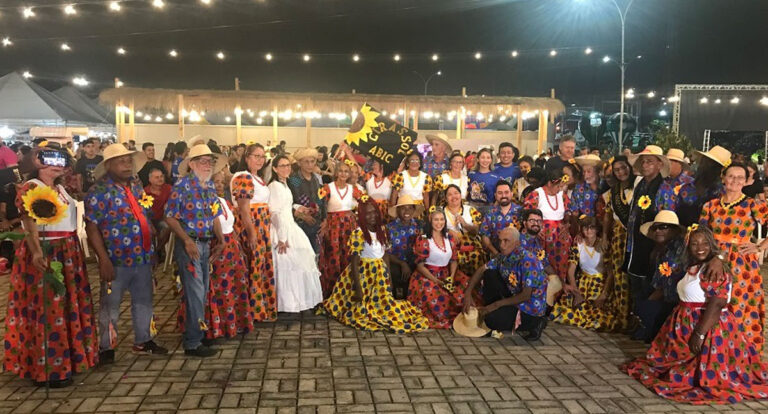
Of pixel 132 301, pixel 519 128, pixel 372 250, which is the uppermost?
pixel 519 128

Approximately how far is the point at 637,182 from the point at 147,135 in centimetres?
1969

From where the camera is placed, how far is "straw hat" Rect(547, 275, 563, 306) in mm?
6031

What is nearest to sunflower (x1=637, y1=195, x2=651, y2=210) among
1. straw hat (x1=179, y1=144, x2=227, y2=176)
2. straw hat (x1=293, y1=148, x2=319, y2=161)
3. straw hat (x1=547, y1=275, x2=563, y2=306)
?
straw hat (x1=547, y1=275, x2=563, y2=306)

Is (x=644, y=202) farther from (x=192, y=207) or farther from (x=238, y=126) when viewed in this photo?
(x=238, y=126)

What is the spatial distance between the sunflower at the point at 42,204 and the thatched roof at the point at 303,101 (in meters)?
15.7

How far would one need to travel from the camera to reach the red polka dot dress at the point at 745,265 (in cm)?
431

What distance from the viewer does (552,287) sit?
6031 mm

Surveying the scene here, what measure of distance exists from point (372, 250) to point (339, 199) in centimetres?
90

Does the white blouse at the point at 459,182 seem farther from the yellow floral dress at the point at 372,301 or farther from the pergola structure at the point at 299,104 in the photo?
the pergola structure at the point at 299,104

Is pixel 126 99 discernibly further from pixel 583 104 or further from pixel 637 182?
pixel 583 104

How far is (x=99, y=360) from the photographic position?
4.55 metres

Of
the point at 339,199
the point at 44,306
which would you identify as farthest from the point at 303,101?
the point at 44,306

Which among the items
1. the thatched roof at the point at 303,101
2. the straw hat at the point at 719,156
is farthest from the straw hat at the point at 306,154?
the thatched roof at the point at 303,101

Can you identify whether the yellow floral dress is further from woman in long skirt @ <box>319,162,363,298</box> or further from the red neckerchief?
the red neckerchief
